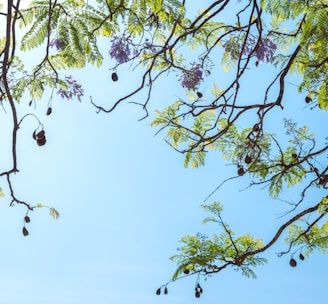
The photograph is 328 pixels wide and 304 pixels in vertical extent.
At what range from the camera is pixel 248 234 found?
14.9 ft

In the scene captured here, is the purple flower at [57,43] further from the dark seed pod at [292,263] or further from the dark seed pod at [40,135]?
the dark seed pod at [292,263]

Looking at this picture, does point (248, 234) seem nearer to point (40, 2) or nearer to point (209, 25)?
point (209, 25)

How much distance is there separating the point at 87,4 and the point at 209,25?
0.97 m

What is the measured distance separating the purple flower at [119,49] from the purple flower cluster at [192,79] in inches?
17.3

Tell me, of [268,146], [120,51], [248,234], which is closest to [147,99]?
[120,51]

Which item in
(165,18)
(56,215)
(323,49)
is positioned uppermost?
(165,18)

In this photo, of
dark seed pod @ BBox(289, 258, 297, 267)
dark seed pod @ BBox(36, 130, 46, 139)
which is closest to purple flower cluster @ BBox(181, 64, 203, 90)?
dark seed pod @ BBox(289, 258, 297, 267)

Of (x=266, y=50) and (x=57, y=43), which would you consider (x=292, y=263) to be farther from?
(x=57, y=43)

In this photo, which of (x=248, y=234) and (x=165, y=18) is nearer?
(x=165, y=18)

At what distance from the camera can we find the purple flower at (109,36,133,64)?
4.11 meters

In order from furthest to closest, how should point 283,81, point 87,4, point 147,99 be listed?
1. point 87,4
2. point 147,99
3. point 283,81

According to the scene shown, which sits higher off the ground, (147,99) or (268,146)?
(268,146)

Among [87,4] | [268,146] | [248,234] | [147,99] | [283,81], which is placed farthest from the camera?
[248,234]

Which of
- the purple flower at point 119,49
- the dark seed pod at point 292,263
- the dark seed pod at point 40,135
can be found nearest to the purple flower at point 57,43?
the purple flower at point 119,49
